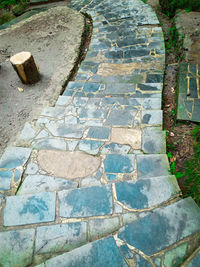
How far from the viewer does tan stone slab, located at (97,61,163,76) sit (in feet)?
16.2

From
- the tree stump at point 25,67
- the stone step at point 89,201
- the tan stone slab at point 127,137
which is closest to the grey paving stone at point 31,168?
the stone step at point 89,201

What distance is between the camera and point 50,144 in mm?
3268

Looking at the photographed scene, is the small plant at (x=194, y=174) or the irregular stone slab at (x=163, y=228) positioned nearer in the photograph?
the irregular stone slab at (x=163, y=228)

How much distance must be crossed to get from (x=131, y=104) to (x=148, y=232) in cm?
244

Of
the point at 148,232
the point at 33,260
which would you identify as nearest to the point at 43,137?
the point at 33,260

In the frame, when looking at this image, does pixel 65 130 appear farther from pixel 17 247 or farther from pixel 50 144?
pixel 17 247

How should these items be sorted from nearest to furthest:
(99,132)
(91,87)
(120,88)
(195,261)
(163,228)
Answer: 1. (195,261)
2. (163,228)
3. (99,132)
4. (120,88)
5. (91,87)

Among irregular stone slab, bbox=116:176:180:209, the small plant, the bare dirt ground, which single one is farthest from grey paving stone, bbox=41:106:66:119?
the small plant

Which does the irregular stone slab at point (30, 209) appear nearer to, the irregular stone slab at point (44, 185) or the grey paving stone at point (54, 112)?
the irregular stone slab at point (44, 185)

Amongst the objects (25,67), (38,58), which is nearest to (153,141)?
(25,67)

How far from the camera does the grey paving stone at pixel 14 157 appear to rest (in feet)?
9.76

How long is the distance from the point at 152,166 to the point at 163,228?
3.11 feet

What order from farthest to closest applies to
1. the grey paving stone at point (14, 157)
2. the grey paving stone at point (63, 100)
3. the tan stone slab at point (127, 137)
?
1. the grey paving stone at point (63, 100)
2. the tan stone slab at point (127, 137)
3. the grey paving stone at point (14, 157)

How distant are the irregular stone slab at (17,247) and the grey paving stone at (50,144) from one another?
1368mm
